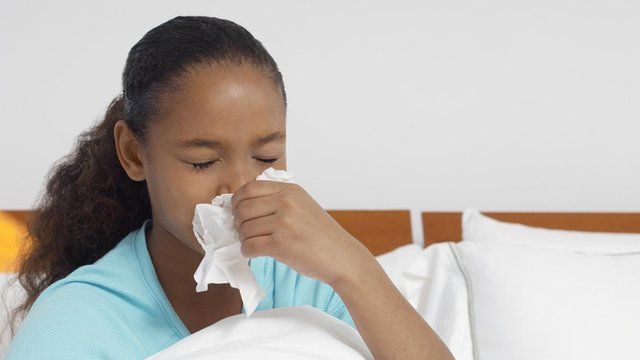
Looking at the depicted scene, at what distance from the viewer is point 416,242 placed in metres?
2.37

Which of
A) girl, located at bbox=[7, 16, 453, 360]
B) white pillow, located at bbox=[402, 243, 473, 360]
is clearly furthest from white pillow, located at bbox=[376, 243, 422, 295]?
girl, located at bbox=[7, 16, 453, 360]

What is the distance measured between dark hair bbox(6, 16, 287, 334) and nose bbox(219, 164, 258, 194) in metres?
0.15

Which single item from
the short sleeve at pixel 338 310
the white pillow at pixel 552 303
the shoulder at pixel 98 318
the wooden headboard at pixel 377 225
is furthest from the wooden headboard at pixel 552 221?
the shoulder at pixel 98 318

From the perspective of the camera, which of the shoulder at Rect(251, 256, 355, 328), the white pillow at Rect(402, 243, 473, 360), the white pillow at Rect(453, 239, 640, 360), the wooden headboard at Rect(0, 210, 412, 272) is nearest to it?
the shoulder at Rect(251, 256, 355, 328)

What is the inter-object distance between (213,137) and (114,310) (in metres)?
0.28

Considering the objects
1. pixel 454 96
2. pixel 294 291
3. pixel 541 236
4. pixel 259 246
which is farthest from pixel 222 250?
pixel 454 96

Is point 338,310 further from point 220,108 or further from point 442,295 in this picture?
point 442,295

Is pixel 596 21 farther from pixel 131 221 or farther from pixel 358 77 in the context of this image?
pixel 131 221

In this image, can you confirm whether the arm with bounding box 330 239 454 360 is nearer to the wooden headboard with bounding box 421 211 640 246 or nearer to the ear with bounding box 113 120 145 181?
the ear with bounding box 113 120 145 181

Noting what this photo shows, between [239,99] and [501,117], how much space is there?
131 cm

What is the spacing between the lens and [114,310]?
3.95 ft

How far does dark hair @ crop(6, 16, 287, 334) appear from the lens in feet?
4.07

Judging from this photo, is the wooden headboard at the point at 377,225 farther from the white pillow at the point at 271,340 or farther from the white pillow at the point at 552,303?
the white pillow at the point at 271,340

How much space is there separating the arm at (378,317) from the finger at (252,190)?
16 cm
